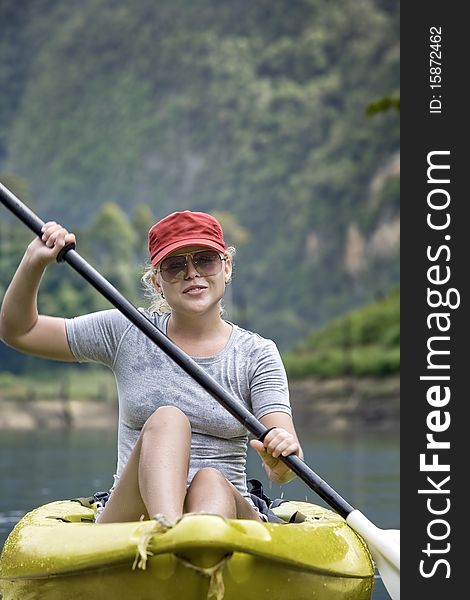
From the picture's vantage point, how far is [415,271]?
421cm

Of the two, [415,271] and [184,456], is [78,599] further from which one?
[415,271]

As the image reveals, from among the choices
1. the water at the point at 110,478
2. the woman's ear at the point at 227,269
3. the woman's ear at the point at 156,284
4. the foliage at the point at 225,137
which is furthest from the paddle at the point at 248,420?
the foliage at the point at 225,137

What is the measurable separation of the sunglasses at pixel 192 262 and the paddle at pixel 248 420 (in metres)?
0.13

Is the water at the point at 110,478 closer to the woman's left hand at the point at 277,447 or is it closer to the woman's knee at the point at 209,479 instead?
the woman's left hand at the point at 277,447

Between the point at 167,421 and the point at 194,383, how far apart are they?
1.08ft

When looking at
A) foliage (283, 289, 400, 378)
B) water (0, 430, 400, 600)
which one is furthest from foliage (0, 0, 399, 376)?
water (0, 430, 400, 600)

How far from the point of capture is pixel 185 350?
3.63 metres

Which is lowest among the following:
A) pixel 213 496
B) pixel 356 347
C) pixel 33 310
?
pixel 213 496

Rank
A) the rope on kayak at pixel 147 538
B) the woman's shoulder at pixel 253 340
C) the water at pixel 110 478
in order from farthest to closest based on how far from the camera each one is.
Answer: the water at pixel 110 478 < the woman's shoulder at pixel 253 340 < the rope on kayak at pixel 147 538

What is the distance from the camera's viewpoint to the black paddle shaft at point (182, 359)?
3.44 meters

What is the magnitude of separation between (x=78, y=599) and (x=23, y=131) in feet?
204

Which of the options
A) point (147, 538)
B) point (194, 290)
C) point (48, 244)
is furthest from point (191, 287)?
point (147, 538)

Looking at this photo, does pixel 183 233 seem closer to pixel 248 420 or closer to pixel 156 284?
pixel 156 284

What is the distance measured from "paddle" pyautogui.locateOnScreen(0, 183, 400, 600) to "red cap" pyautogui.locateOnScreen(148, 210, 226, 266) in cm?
17
